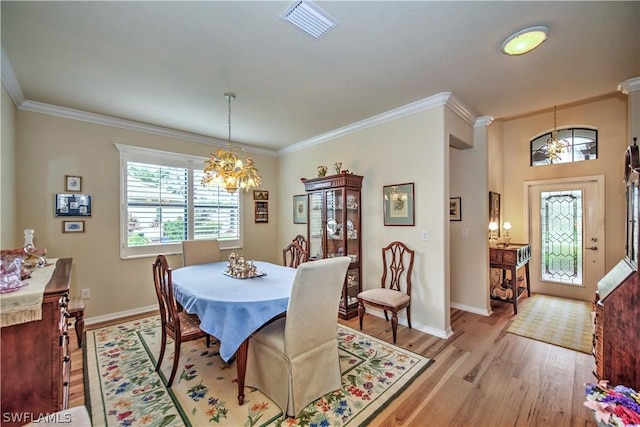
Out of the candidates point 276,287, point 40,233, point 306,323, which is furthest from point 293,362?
point 40,233

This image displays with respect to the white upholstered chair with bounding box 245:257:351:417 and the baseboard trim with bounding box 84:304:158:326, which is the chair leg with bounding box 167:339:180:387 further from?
the baseboard trim with bounding box 84:304:158:326

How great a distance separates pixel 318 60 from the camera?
2.28 meters

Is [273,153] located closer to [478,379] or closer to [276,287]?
→ [276,287]

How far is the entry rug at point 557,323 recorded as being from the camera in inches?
Answer: 113

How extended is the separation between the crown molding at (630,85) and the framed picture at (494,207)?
5.91 feet

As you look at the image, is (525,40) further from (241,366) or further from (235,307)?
(241,366)

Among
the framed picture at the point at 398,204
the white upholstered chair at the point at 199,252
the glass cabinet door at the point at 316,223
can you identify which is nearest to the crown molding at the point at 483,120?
the framed picture at the point at 398,204

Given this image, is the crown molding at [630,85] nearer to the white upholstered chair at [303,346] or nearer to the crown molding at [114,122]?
the white upholstered chair at [303,346]

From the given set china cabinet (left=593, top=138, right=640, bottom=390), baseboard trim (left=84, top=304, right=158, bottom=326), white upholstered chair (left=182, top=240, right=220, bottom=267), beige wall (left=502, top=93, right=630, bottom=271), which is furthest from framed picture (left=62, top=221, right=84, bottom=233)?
beige wall (left=502, top=93, right=630, bottom=271)

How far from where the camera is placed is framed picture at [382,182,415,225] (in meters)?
3.29

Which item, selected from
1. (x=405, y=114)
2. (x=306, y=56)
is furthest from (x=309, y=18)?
(x=405, y=114)

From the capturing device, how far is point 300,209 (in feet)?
15.8

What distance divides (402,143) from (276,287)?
233cm

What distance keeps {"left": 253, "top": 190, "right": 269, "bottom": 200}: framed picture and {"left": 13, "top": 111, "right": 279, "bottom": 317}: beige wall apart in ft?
5.22
